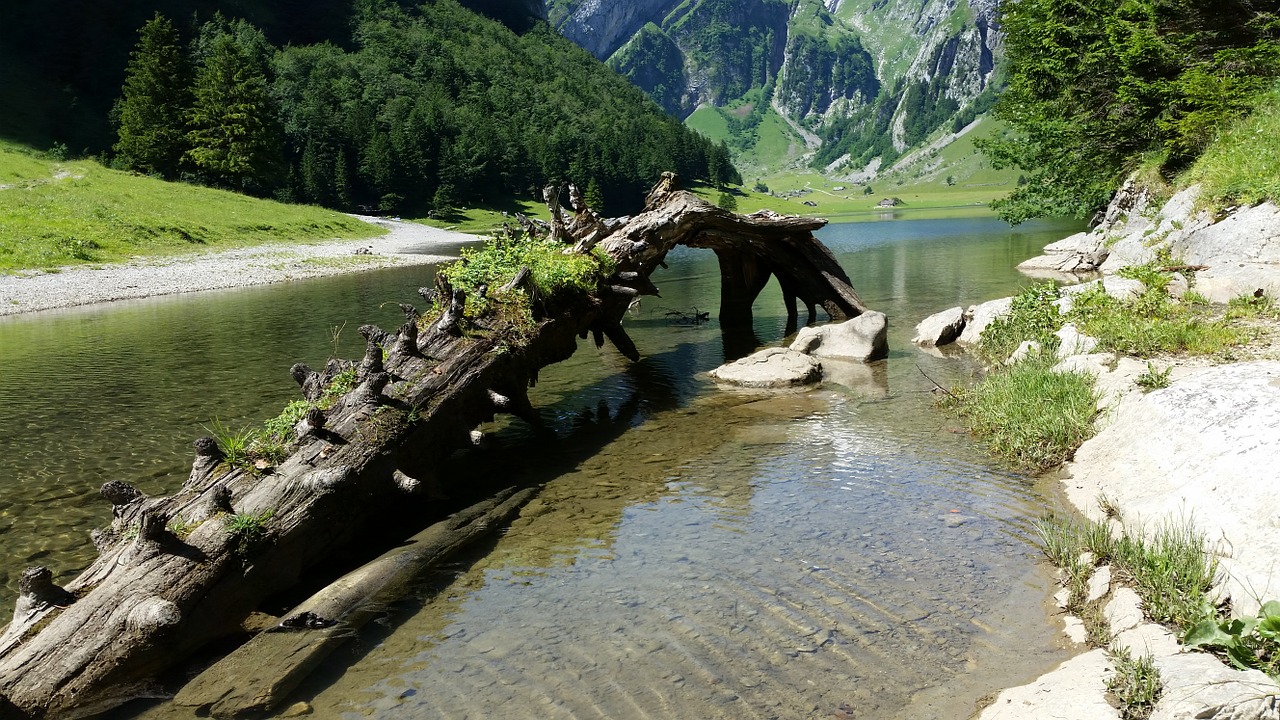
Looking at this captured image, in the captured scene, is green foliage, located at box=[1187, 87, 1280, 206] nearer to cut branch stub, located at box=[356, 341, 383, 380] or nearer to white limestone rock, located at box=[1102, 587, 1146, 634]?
white limestone rock, located at box=[1102, 587, 1146, 634]

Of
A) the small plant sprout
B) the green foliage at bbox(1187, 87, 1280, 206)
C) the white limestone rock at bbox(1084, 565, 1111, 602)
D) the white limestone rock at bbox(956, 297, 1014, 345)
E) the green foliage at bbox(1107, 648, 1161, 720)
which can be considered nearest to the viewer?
the green foliage at bbox(1107, 648, 1161, 720)

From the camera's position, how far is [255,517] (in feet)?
26.4

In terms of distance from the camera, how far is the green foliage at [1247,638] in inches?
209

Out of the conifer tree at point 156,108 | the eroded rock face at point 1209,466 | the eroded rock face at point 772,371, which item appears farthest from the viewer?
the conifer tree at point 156,108

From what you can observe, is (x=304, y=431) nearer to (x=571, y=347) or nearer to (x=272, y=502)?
(x=272, y=502)

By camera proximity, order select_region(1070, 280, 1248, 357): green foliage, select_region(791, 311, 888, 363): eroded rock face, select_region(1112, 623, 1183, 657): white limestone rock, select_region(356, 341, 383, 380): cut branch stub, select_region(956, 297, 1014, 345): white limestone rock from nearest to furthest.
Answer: select_region(1112, 623, 1183, 657): white limestone rock
select_region(356, 341, 383, 380): cut branch stub
select_region(1070, 280, 1248, 357): green foliage
select_region(791, 311, 888, 363): eroded rock face
select_region(956, 297, 1014, 345): white limestone rock

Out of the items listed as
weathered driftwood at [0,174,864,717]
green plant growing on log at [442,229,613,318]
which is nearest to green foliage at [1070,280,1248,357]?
green plant growing on log at [442,229,613,318]

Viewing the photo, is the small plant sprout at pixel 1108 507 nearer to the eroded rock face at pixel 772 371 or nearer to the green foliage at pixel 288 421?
the eroded rock face at pixel 772 371

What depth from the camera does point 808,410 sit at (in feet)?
51.0

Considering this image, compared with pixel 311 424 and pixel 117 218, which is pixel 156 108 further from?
pixel 311 424

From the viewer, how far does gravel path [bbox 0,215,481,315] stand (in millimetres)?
35156

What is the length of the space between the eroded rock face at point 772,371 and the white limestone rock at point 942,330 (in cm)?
444

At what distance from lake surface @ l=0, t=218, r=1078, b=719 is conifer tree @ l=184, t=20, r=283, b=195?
69.4 m

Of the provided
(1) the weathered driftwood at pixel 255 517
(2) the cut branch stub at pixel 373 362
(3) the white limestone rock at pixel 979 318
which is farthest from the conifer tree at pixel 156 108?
(2) the cut branch stub at pixel 373 362
